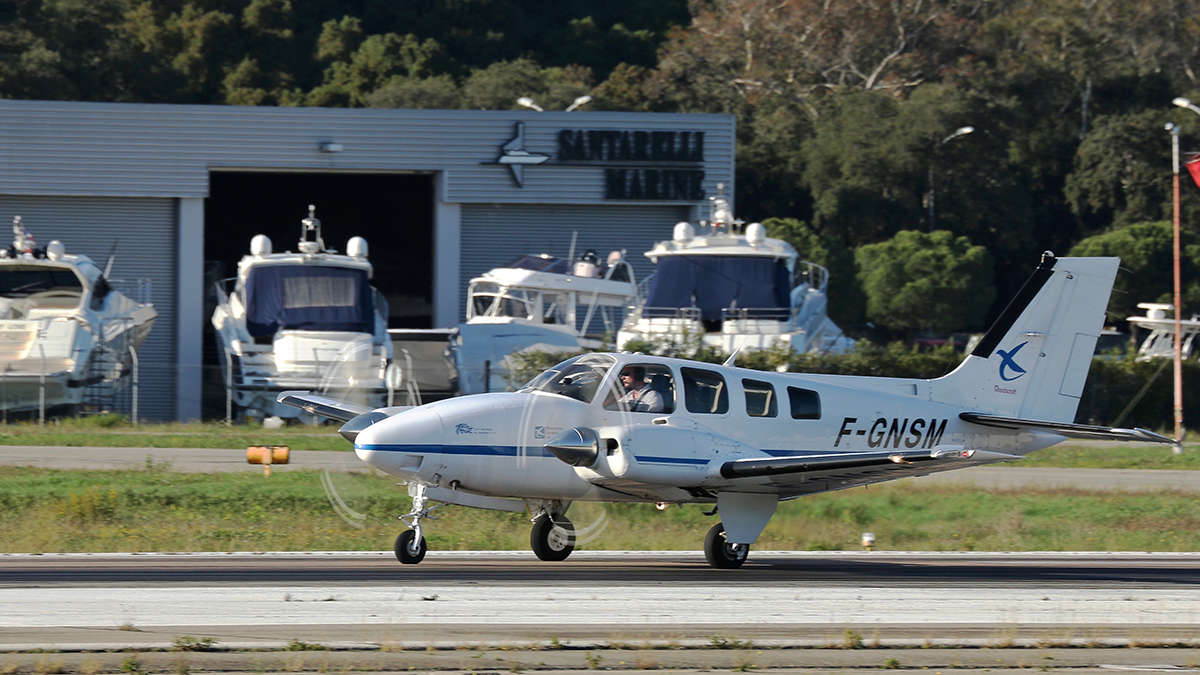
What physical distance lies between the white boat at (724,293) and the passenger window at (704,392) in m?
20.1

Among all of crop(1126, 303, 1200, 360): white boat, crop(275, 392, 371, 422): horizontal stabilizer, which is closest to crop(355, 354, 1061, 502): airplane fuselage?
crop(275, 392, 371, 422): horizontal stabilizer

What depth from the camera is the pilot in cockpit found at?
48.9ft

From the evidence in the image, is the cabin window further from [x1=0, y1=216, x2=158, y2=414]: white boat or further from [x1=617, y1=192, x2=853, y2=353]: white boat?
[x1=0, y1=216, x2=158, y2=414]: white boat

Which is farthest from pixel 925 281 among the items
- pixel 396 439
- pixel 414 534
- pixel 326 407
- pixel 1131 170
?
pixel 396 439

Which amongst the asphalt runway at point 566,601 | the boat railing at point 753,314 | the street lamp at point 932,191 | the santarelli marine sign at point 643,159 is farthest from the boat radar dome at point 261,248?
the street lamp at point 932,191

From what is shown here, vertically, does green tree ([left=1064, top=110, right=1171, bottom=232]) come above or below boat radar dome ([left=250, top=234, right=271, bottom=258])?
above

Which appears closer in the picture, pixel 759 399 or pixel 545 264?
pixel 759 399

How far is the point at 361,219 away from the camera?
5381 cm

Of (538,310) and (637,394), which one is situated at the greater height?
(538,310)

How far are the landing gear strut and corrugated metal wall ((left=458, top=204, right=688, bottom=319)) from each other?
30.3 m

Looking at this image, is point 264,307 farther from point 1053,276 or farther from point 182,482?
point 1053,276

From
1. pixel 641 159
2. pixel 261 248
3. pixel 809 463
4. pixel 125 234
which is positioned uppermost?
pixel 641 159

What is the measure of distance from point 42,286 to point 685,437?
79.1 feet

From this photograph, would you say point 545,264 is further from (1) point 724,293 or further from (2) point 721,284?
(1) point 724,293
